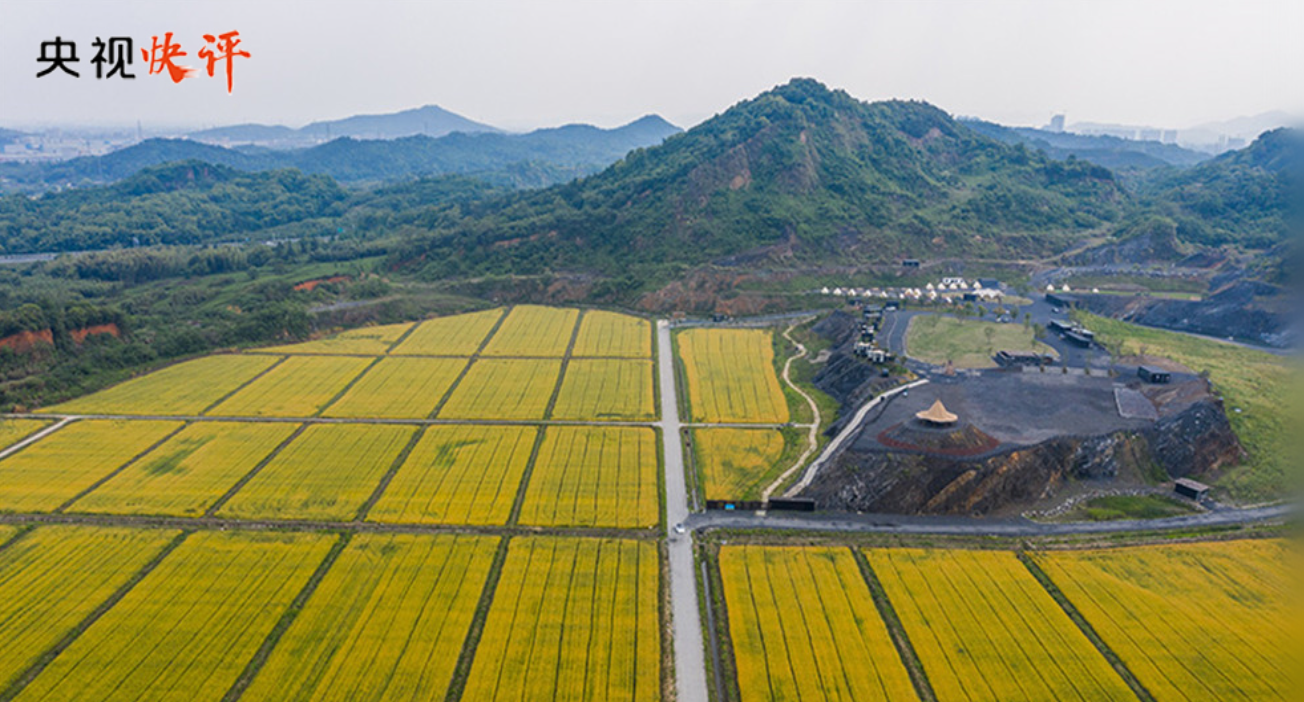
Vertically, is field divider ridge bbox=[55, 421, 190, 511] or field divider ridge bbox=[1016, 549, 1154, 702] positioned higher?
field divider ridge bbox=[1016, 549, 1154, 702]

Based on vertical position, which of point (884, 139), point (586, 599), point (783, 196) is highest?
point (884, 139)

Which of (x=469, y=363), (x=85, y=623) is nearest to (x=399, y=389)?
(x=469, y=363)

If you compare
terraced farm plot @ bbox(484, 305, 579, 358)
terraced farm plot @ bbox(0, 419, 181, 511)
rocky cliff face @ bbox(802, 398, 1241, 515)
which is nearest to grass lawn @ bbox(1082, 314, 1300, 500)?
rocky cliff face @ bbox(802, 398, 1241, 515)

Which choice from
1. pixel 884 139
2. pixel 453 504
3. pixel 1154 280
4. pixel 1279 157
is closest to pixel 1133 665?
pixel 453 504

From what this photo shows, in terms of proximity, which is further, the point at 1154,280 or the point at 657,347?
the point at 1154,280

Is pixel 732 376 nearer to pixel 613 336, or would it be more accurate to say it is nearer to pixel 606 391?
pixel 606 391

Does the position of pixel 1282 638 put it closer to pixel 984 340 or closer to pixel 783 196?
pixel 984 340

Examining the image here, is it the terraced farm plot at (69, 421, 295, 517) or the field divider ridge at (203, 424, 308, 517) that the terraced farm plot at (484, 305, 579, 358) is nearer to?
the field divider ridge at (203, 424, 308, 517)
